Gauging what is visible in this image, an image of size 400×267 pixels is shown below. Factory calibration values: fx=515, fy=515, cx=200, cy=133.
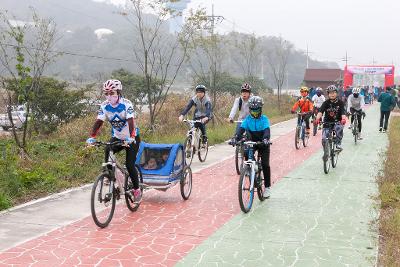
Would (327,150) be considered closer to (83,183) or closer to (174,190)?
(174,190)

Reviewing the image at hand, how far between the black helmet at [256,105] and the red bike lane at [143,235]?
1480 millimetres

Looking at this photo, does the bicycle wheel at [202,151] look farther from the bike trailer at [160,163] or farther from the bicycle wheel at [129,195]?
the bicycle wheel at [129,195]

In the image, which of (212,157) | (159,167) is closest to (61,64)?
(212,157)

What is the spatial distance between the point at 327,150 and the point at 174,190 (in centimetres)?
385

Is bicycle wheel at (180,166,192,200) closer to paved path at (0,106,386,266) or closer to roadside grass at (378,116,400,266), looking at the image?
paved path at (0,106,386,266)

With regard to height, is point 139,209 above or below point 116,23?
below

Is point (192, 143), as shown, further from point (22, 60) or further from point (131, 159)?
point (131, 159)

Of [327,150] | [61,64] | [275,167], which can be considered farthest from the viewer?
[61,64]

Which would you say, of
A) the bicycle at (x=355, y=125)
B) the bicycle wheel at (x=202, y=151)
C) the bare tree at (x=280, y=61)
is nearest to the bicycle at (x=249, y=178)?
the bicycle wheel at (x=202, y=151)

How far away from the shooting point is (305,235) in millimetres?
6527

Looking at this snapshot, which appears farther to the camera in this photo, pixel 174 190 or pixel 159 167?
pixel 174 190

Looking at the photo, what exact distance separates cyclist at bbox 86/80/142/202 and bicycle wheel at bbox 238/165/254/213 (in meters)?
1.56

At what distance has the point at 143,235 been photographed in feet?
21.0

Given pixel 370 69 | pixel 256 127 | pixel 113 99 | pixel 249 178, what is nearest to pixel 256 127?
pixel 256 127
